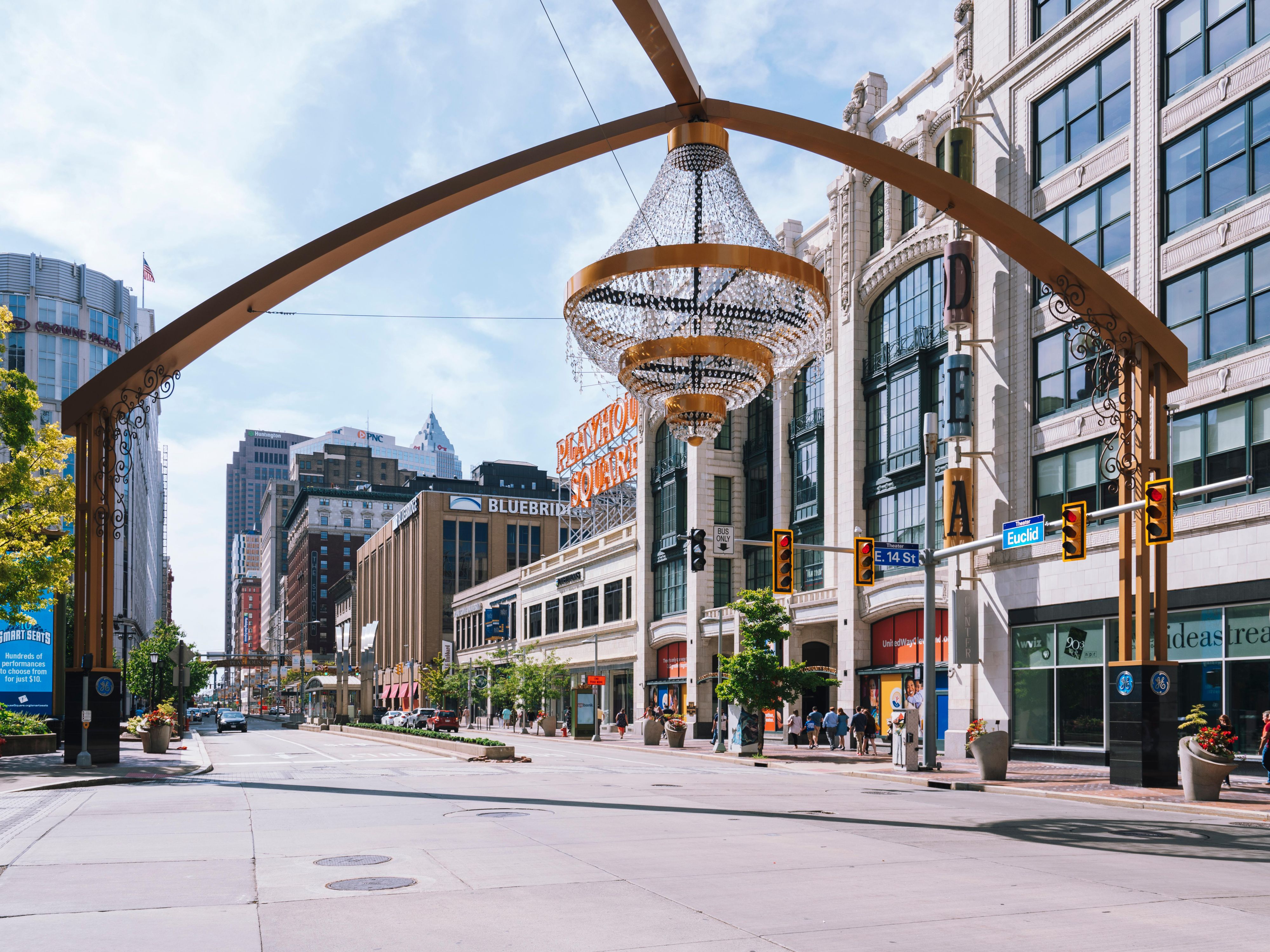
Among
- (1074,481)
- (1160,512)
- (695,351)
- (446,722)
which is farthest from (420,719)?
(695,351)

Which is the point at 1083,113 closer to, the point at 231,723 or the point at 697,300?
the point at 697,300

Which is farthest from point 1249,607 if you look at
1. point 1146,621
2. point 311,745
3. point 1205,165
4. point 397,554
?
point 397,554

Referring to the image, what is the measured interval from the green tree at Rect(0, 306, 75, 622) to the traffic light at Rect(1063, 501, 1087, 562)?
24931 mm

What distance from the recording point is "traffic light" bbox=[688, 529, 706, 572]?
29125 millimetres

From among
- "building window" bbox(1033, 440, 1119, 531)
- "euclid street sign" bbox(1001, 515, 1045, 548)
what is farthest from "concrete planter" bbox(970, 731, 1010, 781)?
"building window" bbox(1033, 440, 1119, 531)

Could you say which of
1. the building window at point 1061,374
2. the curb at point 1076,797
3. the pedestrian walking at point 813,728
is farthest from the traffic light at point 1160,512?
the pedestrian walking at point 813,728

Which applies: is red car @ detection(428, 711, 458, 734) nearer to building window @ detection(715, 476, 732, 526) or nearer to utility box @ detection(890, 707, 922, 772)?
building window @ detection(715, 476, 732, 526)

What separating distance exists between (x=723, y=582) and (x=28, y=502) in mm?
33473

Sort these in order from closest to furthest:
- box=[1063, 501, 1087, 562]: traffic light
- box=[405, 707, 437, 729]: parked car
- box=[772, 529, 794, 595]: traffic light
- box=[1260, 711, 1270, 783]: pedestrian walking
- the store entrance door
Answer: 1. box=[1063, 501, 1087, 562]: traffic light
2. box=[1260, 711, 1270, 783]: pedestrian walking
3. box=[772, 529, 794, 595]: traffic light
4. the store entrance door
5. box=[405, 707, 437, 729]: parked car

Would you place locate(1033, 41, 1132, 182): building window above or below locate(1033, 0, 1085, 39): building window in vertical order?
below

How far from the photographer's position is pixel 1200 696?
29.8 meters

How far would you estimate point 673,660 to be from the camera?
2496 inches

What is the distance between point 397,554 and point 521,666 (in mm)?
73996

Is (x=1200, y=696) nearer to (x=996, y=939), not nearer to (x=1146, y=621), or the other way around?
(x=1146, y=621)
